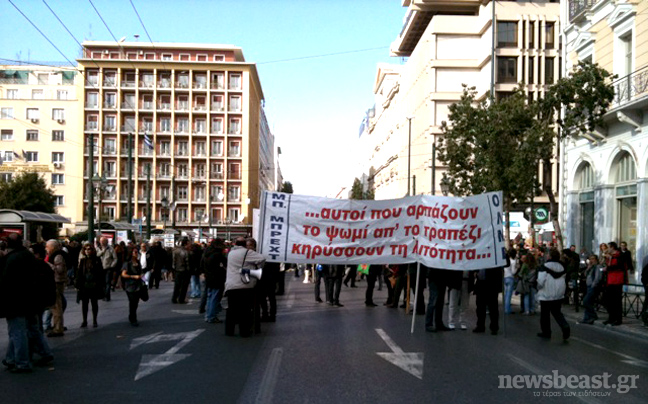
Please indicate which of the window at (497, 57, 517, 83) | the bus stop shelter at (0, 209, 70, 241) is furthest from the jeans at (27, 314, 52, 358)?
the window at (497, 57, 517, 83)

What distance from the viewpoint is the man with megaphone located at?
12.2m

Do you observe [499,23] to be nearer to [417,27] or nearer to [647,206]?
[417,27]

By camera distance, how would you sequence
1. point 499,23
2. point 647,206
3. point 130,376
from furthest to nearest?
1. point 499,23
2. point 647,206
3. point 130,376

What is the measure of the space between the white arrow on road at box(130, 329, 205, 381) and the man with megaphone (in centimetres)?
86

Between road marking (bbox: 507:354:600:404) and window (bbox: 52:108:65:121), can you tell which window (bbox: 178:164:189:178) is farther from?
road marking (bbox: 507:354:600:404)

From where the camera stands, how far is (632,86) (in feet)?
77.2

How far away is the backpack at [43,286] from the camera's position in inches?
366

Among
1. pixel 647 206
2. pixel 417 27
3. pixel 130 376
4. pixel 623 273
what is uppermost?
pixel 417 27

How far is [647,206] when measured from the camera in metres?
23.2

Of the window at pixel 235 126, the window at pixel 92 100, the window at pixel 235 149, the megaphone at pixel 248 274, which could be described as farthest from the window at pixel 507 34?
the window at pixel 92 100

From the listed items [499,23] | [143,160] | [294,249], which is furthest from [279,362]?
[143,160]

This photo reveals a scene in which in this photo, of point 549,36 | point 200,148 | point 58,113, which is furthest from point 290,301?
point 58,113

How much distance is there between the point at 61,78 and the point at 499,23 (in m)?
57.8

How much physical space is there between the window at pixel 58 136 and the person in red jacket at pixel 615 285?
3141 inches
